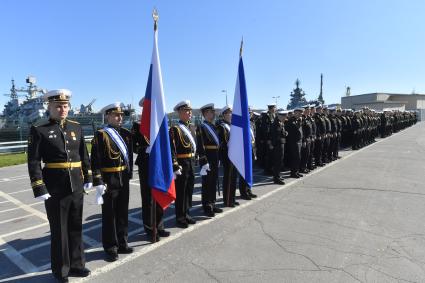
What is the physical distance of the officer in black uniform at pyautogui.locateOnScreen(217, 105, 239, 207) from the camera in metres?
6.27

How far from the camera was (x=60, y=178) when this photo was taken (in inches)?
137

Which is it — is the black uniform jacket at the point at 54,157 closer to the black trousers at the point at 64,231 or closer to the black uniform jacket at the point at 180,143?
the black trousers at the point at 64,231

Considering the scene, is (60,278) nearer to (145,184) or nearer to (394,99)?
(145,184)

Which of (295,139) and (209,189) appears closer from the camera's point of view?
(209,189)

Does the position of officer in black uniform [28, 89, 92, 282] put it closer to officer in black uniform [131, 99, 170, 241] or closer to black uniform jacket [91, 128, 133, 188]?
black uniform jacket [91, 128, 133, 188]

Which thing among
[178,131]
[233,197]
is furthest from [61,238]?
[233,197]

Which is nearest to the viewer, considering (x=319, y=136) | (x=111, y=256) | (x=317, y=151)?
(x=111, y=256)

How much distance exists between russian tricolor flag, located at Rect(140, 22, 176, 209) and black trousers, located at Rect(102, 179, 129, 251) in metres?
0.46

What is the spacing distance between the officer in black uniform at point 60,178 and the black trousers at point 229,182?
122 inches

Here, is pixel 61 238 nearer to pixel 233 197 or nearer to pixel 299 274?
pixel 299 274

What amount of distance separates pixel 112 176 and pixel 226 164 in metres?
2.75

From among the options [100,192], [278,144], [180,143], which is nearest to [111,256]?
[100,192]

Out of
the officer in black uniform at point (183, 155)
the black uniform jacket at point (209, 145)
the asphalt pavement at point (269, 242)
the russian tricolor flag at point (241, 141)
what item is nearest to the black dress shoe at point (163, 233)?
the asphalt pavement at point (269, 242)

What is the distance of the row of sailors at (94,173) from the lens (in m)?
3.47
